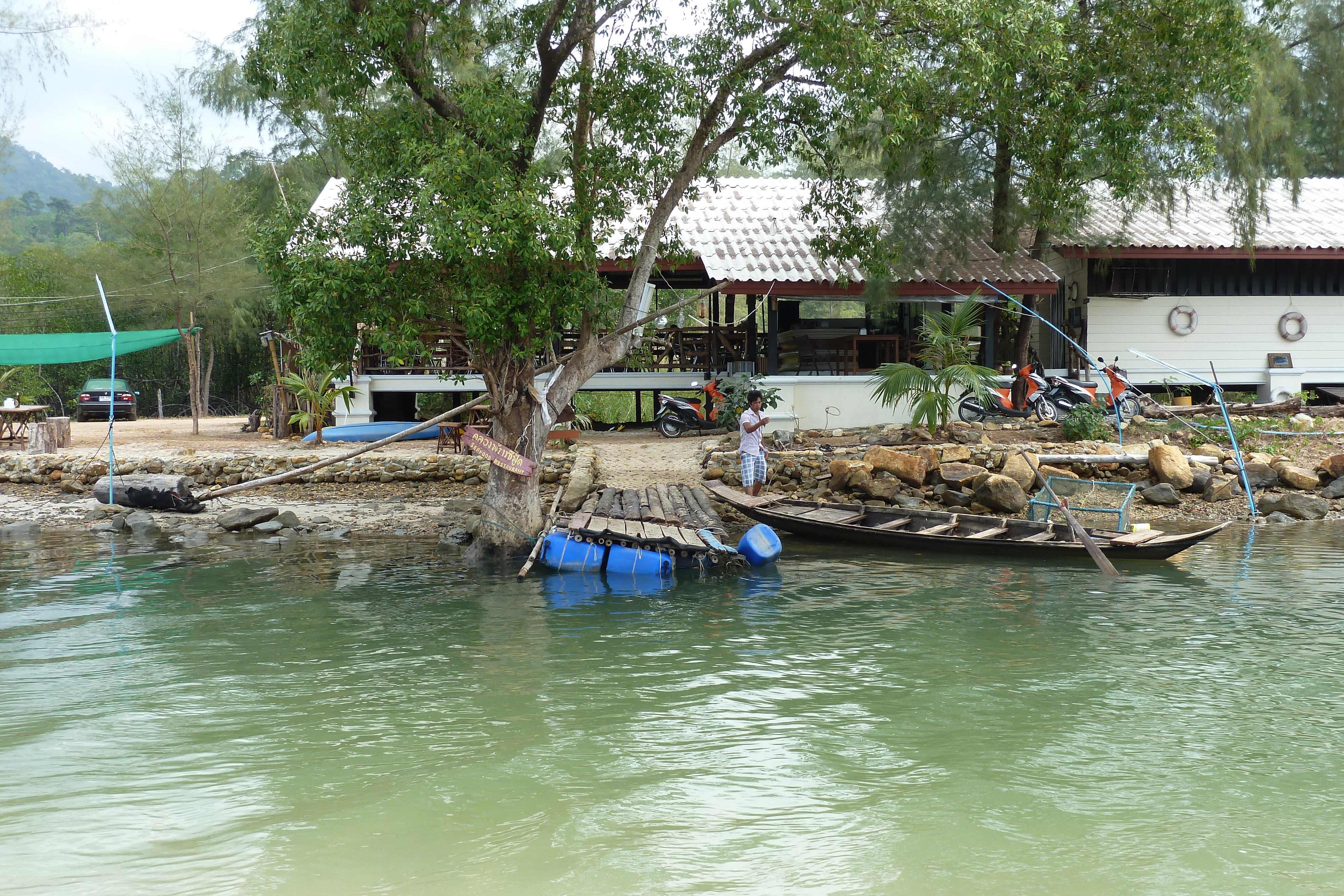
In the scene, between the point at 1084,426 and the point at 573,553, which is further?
the point at 1084,426

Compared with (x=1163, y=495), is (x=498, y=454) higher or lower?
higher

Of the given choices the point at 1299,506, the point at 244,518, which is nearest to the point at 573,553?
the point at 244,518

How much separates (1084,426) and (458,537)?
9.74 meters

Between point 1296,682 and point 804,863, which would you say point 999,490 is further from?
point 804,863

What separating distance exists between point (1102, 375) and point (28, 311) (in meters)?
25.7

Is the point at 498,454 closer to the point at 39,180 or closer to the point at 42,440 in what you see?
the point at 42,440

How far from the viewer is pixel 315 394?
59.3 feet

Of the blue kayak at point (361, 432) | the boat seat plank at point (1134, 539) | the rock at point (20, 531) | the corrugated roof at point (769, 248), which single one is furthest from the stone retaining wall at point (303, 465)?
the boat seat plank at point (1134, 539)

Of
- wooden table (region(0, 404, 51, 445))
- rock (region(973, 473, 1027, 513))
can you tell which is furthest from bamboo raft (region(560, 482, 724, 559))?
wooden table (region(0, 404, 51, 445))

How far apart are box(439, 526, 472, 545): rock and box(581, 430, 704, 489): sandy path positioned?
2331 millimetres

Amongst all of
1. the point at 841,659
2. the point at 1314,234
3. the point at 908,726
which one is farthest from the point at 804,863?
the point at 1314,234

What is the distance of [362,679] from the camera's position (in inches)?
305

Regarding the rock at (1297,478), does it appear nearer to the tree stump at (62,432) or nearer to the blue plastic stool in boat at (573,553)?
the blue plastic stool in boat at (573,553)

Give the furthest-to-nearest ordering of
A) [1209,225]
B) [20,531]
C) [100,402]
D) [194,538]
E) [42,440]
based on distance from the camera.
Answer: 1. [100,402]
2. [1209,225]
3. [42,440]
4. [20,531]
5. [194,538]
